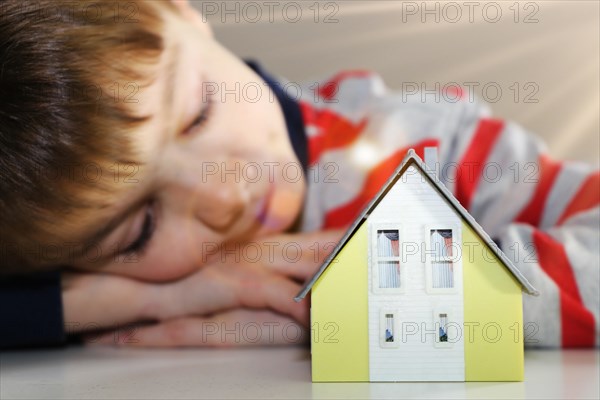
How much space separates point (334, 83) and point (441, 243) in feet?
1.77

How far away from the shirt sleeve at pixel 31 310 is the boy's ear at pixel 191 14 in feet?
1.12

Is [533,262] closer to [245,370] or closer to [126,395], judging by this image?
[245,370]

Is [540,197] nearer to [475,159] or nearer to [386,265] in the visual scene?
[475,159]

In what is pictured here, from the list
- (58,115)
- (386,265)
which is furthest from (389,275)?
(58,115)

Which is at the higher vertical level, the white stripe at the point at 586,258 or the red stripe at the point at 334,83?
the red stripe at the point at 334,83

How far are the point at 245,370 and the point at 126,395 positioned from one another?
122mm

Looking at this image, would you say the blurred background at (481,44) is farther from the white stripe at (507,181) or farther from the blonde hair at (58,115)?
the blonde hair at (58,115)

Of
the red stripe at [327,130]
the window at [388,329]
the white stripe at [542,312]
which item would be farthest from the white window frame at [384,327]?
the red stripe at [327,130]

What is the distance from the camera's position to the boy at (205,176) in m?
0.78

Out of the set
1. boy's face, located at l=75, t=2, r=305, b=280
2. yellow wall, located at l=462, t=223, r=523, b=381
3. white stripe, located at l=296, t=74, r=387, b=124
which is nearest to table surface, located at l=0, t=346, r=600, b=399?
yellow wall, located at l=462, t=223, r=523, b=381

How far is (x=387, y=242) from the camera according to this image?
0.61 m

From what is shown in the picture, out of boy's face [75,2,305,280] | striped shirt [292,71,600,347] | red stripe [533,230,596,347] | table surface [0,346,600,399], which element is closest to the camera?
table surface [0,346,600,399]

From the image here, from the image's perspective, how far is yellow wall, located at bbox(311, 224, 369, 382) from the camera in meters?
0.60

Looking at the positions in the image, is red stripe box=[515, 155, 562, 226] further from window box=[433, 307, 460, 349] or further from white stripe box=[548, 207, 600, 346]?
window box=[433, 307, 460, 349]
